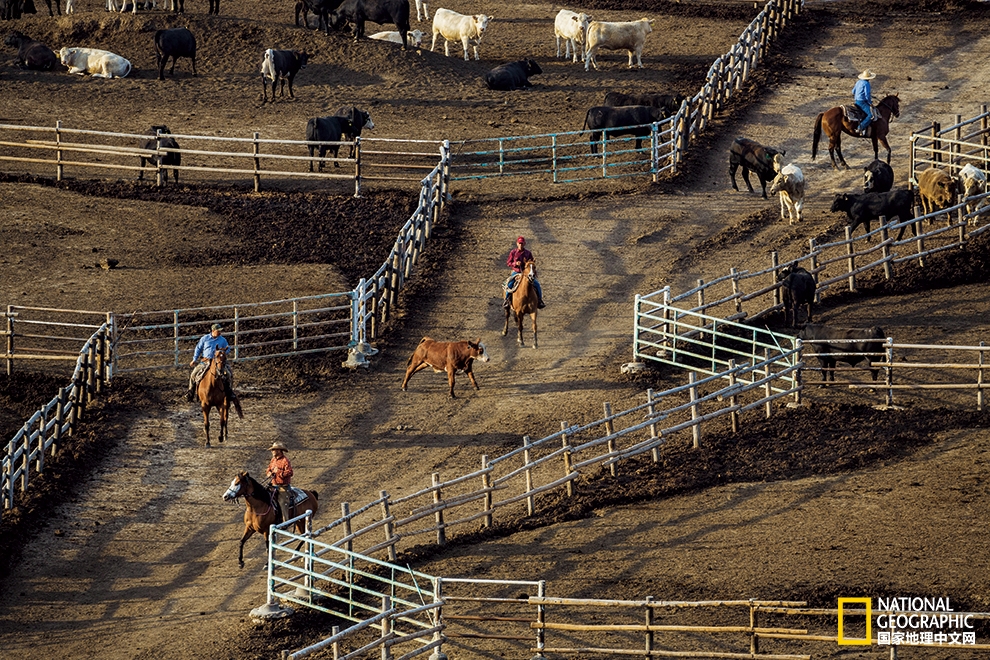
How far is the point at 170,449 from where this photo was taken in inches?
1011

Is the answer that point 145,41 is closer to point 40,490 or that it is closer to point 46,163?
point 46,163

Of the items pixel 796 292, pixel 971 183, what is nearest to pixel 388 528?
pixel 796 292

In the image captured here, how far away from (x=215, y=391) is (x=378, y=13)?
66.2 ft

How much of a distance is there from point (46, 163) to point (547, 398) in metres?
15.6

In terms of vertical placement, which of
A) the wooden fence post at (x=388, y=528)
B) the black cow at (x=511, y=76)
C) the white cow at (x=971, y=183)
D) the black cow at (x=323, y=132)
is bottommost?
the wooden fence post at (x=388, y=528)

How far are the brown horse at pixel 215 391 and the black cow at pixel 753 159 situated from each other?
13328mm

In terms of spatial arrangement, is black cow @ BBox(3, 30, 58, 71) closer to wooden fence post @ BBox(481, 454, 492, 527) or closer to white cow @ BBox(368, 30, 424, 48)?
white cow @ BBox(368, 30, 424, 48)

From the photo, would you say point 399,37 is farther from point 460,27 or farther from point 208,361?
point 208,361

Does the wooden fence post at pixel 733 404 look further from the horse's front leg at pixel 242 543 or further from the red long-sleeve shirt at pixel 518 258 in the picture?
the horse's front leg at pixel 242 543

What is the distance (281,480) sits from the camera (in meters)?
22.4

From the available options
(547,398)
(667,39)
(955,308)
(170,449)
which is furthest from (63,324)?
(667,39)

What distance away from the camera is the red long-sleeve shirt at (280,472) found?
73.5 feet

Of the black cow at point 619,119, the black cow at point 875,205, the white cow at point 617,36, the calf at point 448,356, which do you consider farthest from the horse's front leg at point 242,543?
the white cow at point 617,36

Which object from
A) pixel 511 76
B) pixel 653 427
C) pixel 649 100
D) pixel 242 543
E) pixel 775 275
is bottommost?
pixel 242 543
